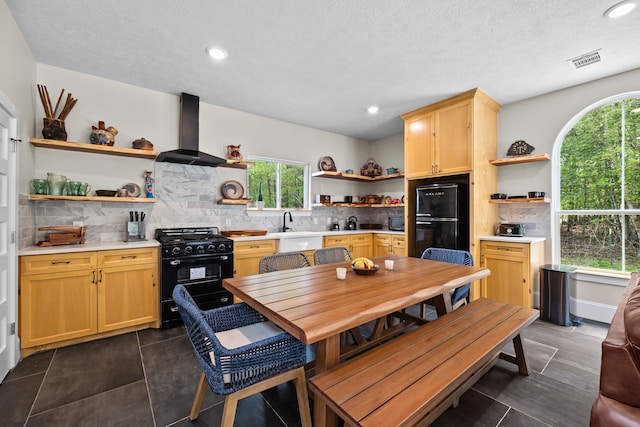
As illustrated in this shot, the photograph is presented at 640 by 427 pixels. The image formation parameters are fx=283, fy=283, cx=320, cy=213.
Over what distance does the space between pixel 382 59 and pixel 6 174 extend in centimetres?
334

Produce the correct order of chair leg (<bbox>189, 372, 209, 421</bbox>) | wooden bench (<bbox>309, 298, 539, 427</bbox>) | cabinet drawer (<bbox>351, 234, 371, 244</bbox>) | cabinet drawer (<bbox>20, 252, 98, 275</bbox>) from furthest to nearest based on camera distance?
cabinet drawer (<bbox>351, 234, 371, 244</bbox>)
cabinet drawer (<bbox>20, 252, 98, 275</bbox>)
chair leg (<bbox>189, 372, 209, 421</bbox>)
wooden bench (<bbox>309, 298, 539, 427</bbox>)

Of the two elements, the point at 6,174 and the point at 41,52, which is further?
the point at 41,52

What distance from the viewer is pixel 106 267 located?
2.76 meters

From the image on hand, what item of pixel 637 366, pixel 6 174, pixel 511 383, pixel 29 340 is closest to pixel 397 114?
pixel 511 383

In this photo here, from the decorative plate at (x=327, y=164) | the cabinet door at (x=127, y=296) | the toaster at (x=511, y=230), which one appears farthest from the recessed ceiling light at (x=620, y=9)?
the cabinet door at (x=127, y=296)

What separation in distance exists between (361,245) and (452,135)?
2200 millimetres

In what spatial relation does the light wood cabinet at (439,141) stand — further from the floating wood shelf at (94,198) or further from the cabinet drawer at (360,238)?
the floating wood shelf at (94,198)

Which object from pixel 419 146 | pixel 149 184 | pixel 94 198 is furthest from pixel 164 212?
pixel 419 146

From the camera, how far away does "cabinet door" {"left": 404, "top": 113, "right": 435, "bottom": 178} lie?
4.04 metres

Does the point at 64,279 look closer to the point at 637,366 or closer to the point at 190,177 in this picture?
the point at 190,177

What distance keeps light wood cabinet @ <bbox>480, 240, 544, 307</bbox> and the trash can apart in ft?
0.39

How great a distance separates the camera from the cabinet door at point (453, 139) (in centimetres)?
362

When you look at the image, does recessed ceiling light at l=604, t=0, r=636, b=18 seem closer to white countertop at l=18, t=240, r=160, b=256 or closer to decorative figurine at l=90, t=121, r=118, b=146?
white countertop at l=18, t=240, r=160, b=256

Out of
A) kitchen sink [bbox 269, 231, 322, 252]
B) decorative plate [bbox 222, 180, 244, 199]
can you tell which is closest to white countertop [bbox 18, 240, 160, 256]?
decorative plate [bbox 222, 180, 244, 199]
